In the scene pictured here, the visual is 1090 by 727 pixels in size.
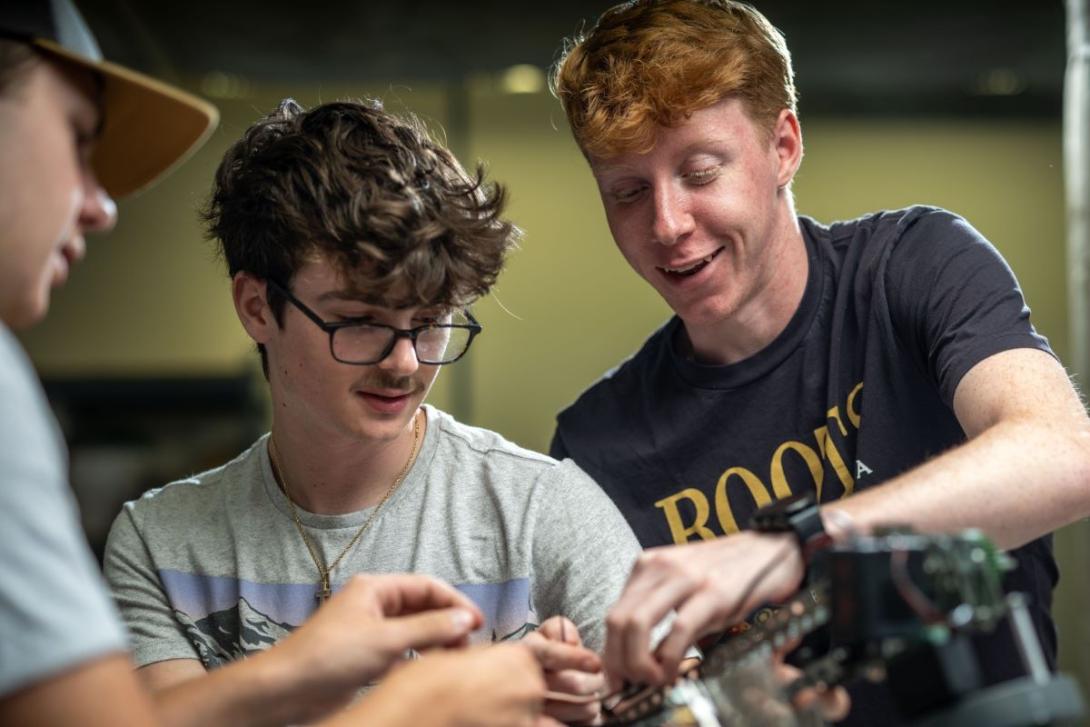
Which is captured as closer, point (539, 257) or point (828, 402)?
point (828, 402)

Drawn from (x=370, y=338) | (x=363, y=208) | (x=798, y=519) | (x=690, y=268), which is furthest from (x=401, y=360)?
(x=798, y=519)

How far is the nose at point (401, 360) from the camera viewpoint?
1.59 m

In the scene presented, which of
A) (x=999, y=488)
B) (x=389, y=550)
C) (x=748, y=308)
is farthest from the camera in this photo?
(x=748, y=308)

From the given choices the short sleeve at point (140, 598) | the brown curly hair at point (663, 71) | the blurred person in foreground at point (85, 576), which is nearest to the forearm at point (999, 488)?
the blurred person in foreground at point (85, 576)

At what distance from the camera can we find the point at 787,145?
2008 millimetres

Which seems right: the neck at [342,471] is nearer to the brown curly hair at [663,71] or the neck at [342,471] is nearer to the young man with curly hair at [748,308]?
the young man with curly hair at [748,308]

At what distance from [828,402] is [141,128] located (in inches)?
42.6

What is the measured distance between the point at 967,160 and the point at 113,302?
169 inches

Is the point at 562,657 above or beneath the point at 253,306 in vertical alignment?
beneath

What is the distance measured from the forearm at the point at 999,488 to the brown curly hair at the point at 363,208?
67cm

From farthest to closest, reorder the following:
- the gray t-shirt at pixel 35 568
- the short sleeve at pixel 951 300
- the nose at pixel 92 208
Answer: the short sleeve at pixel 951 300
the nose at pixel 92 208
the gray t-shirt at pixel 35 568

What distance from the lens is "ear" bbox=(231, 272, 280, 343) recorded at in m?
1.73

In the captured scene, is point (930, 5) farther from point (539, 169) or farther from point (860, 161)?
point (539, 169)

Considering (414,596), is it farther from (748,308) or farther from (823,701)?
(748,308)
